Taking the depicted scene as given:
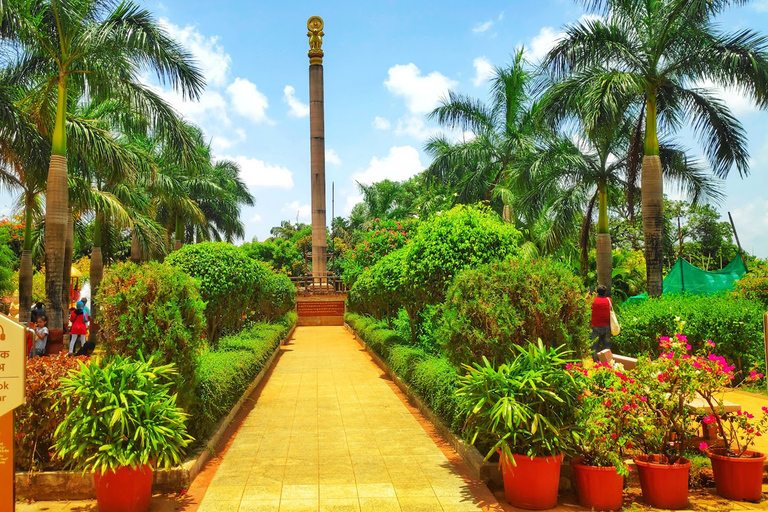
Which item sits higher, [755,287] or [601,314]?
[755,287]

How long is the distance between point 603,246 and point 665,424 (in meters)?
11.5

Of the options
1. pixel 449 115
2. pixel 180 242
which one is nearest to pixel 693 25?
pixel 449 115

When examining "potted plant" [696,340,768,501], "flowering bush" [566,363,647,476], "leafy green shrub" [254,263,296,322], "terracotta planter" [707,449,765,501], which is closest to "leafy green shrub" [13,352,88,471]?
"flowering bush" [566,363,647,476]

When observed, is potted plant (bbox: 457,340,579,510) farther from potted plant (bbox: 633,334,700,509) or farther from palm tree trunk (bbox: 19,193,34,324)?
palm tree trunk (bbox: 19,193,34,324)

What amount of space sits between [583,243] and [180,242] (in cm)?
1920

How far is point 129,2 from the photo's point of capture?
10.8 m

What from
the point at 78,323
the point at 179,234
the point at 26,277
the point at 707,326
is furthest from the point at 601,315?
the point at 179,234

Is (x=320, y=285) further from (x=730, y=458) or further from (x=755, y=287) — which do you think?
(x=730, y=458)

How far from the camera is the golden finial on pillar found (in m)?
33.3

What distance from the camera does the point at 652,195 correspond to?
12.7 metres

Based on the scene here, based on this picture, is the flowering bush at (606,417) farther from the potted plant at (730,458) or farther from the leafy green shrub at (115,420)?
the leafy green shrub at (115,420)

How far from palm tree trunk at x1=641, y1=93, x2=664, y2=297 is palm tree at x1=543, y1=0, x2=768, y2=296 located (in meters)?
0.02

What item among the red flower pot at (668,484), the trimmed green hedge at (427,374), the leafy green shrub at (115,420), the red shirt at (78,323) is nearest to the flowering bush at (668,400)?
the red flower pot at (668,484)

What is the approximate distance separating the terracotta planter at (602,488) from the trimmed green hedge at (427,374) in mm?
1271
